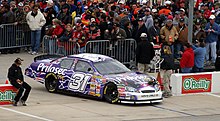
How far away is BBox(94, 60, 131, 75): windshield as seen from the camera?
908 inches

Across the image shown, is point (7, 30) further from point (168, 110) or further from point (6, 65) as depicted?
point (168, 110)

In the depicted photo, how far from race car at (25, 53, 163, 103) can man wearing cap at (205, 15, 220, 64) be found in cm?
574

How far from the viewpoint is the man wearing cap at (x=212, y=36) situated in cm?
2811

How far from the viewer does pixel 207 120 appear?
2044 centimetres

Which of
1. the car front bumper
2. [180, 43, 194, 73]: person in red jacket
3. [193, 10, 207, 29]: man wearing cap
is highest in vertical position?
[193, 10, 207, 29]: man wearing cap

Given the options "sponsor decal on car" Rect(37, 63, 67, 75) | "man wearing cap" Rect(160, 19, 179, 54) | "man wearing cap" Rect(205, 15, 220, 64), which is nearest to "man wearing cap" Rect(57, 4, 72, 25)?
"man wearing cap" Rect(160, 19, 179, 54)

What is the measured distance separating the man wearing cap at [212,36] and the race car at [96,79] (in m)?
5.74

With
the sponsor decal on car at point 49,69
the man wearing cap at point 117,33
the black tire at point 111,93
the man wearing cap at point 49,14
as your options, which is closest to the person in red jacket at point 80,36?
the man wearing cap at point 117,33

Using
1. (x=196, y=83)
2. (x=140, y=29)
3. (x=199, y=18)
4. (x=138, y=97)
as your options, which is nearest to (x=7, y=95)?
(x=138, y=97)

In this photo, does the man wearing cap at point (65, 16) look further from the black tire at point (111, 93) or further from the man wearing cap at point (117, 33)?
the black tire at point (111, 93)

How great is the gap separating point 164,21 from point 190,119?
8918 mm

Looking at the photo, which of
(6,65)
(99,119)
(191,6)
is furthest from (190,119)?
(6,65)

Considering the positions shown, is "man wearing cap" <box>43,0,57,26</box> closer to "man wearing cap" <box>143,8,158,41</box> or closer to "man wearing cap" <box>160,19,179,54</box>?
"man wearing cap" <box>143,8,158,41</box>

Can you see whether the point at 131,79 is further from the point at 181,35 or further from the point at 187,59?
the point at 181,35
